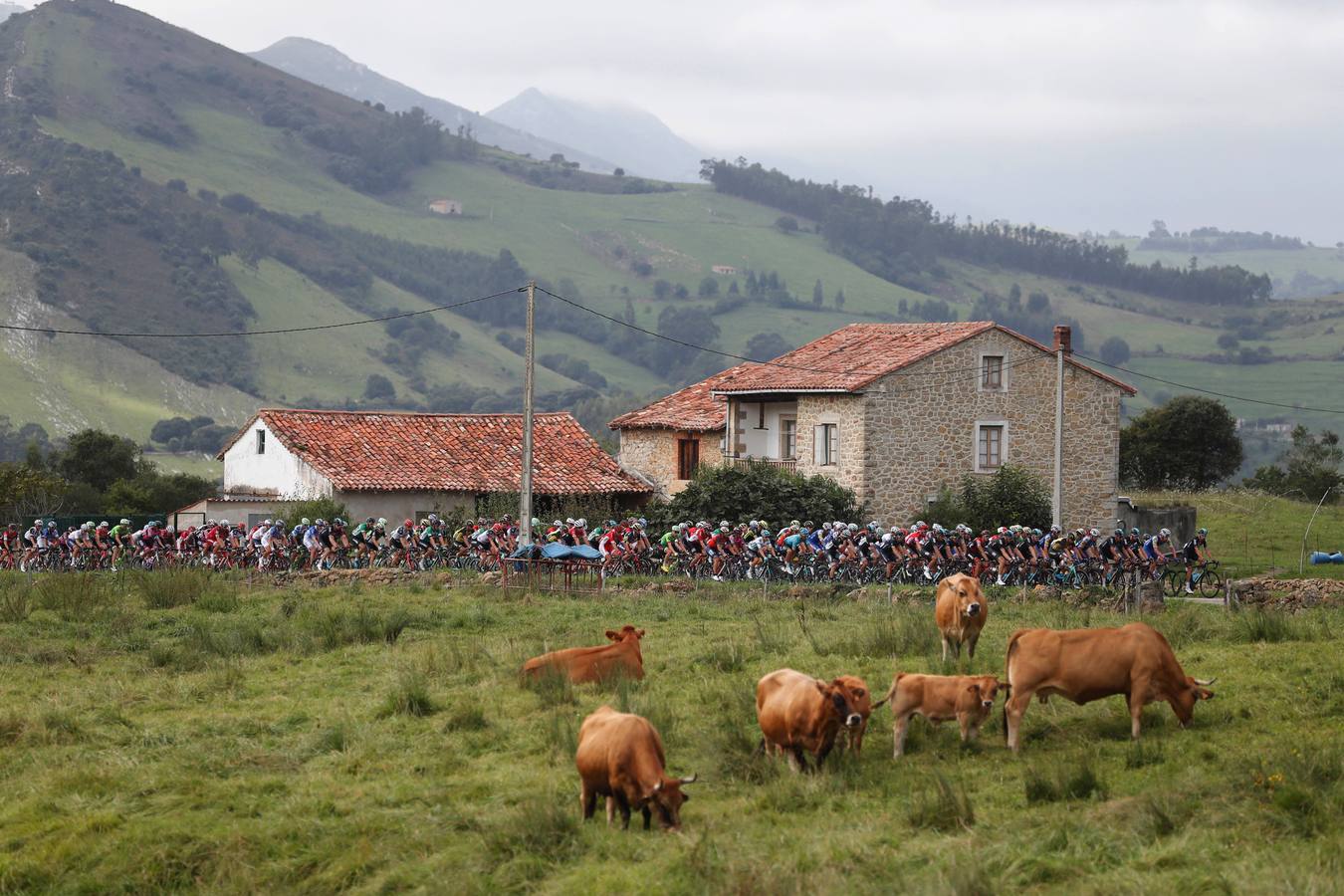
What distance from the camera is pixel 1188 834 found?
1141cm

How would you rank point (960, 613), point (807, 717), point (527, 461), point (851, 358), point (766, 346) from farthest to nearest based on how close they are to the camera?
point (766, 346)
point (851, 358)
point (527, 461)
point (960, 613)
point (807, 717)

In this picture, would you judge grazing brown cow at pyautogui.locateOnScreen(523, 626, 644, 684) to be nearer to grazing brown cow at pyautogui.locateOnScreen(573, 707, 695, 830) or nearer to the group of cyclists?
grazing brown cow at pyautogui.locateOnScreen(573, 707, 695, 830)

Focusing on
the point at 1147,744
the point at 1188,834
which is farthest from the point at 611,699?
the point at 1188,834

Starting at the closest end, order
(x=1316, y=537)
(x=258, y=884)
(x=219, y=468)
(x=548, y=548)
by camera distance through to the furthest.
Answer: (x=258, y=884)
(x=548, y=548)
(x=1316, y=537)
(x=219, y=468)

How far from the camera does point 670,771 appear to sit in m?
14.1

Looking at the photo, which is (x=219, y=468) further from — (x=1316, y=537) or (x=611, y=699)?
(x=611, y=699)

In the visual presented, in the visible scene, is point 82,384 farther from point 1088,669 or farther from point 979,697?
point 1088,669

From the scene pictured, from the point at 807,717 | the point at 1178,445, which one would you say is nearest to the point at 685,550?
the point at 807,717

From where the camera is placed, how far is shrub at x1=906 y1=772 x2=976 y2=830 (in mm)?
12148

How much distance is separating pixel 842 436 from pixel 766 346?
138 m

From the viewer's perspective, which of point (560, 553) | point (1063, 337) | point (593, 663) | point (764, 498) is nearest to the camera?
point (593, 663)

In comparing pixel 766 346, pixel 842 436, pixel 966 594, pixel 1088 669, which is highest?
pixel 766 346

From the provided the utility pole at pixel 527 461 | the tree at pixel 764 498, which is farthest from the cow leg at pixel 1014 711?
the tree at pixel 764 498

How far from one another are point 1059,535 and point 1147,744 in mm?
22100
